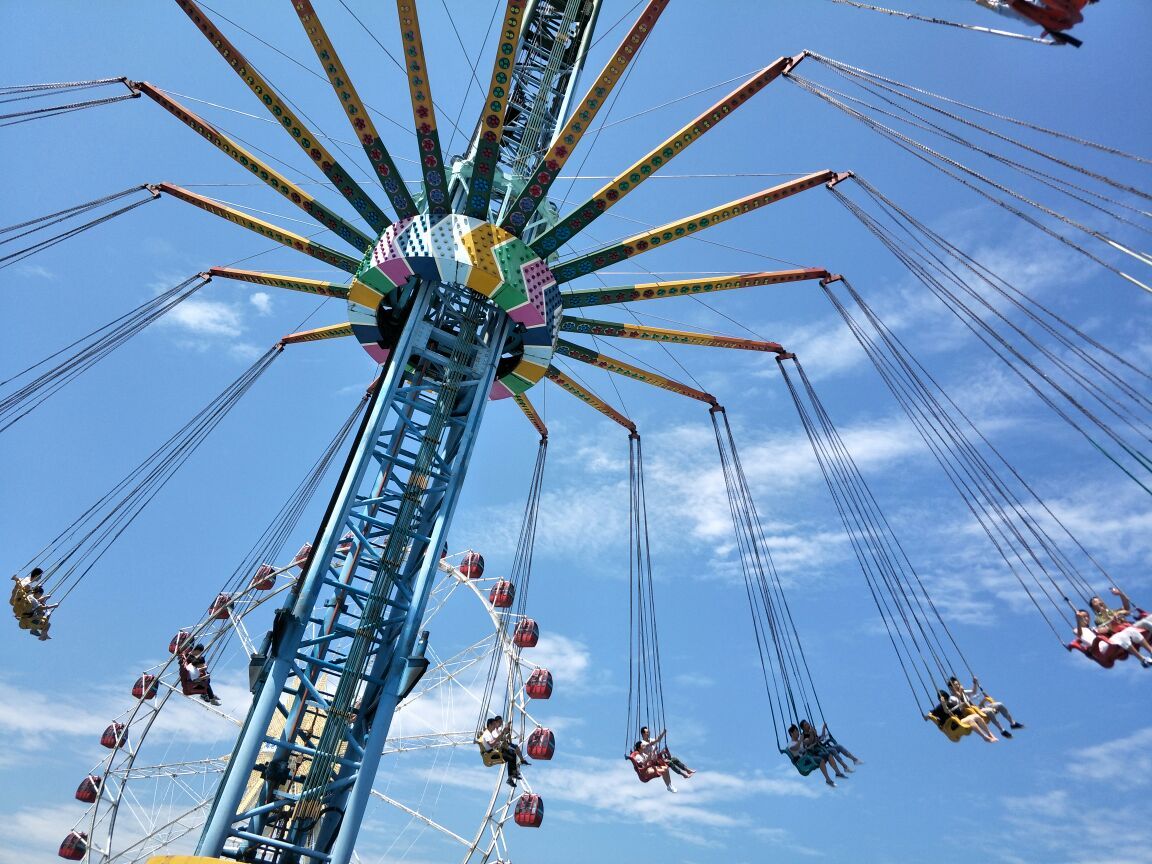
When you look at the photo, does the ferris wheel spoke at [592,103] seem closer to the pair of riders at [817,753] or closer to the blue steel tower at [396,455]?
the blue steel tower at [396,455]

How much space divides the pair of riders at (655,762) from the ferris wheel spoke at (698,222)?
10.3m

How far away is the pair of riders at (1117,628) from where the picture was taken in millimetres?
10266

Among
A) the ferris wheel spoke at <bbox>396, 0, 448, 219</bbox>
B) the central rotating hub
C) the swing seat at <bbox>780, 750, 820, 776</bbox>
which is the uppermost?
the ferris wheel spoke at <bbox>396, 0, 448, 219</bbox>

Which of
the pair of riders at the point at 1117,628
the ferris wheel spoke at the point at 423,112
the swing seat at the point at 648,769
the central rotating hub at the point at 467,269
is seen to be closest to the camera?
the pair of riders at the point at 1117,628

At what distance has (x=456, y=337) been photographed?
51.0ft

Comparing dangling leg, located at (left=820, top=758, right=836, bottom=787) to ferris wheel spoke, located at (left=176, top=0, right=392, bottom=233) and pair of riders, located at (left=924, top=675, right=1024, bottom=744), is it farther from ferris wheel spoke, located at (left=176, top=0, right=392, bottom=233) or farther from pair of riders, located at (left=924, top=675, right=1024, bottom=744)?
ferris wheel spoke, located at (left=176, top=0, right=392, bottom=233)

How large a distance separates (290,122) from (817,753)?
15278mm

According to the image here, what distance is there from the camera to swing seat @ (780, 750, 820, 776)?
52.1 feet

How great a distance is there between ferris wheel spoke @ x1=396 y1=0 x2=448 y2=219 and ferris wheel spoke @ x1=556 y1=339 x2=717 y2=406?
402 cm

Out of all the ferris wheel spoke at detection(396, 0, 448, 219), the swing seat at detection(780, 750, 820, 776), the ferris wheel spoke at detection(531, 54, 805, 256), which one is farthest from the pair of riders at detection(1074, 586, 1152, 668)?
the ferris wheel spoke at detection(396, 0, 448, 219)

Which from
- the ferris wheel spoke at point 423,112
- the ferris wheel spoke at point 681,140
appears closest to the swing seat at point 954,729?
the ferris wheel spoke at point 681,140

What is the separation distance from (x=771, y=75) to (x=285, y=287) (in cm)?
1068

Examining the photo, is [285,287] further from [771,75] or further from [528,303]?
[771,75]

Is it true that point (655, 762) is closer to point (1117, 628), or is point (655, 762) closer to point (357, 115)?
point (1117, 628)
